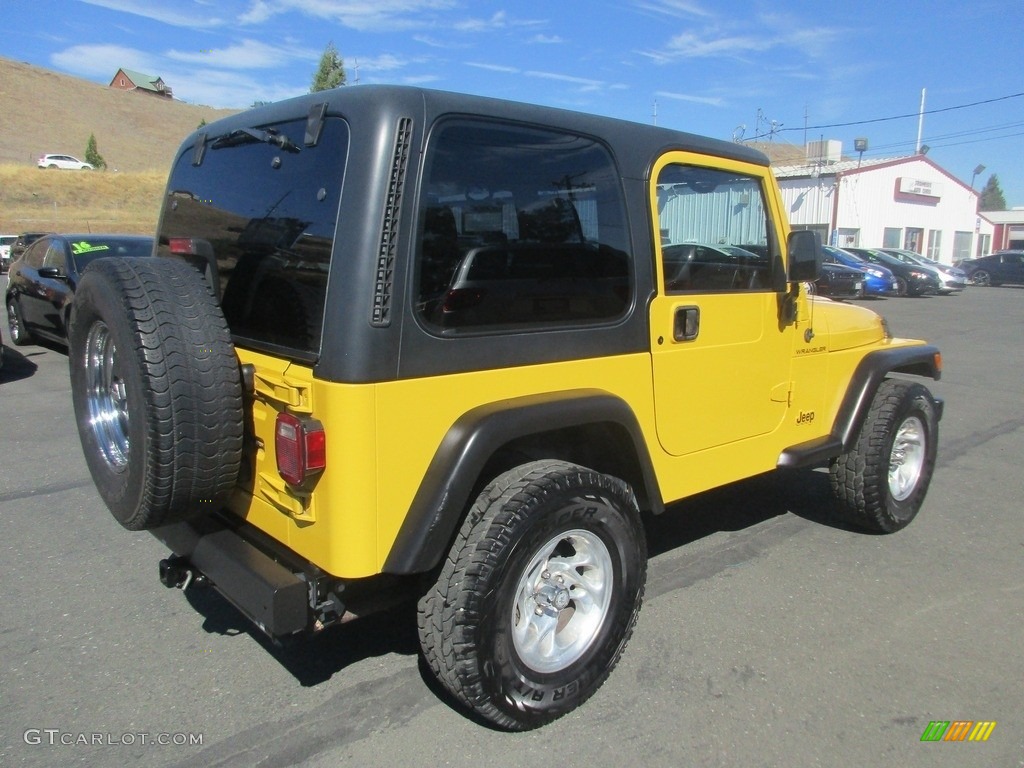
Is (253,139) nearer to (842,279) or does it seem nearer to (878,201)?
(842,279)

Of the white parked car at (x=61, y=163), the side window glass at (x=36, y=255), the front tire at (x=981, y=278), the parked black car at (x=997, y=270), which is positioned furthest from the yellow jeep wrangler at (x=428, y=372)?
the white parked car at (x=61, y=163)

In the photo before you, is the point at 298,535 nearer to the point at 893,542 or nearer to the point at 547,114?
the point at 547,114

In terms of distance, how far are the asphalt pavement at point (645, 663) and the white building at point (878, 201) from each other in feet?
99.3

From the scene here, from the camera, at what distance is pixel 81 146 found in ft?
225

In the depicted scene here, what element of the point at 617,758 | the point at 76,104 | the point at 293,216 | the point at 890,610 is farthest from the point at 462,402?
the point at 76,104

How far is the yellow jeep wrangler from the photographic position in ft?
7.59

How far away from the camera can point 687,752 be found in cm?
262

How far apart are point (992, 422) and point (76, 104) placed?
93396mm

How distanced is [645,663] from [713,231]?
187 centimetres

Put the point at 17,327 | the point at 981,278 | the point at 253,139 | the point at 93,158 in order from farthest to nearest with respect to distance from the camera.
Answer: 1. the point at 93,158
2. the point at 981,278
3. the point at 17,327
4. the point at 253,139

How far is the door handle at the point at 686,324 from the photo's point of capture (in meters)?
3.15

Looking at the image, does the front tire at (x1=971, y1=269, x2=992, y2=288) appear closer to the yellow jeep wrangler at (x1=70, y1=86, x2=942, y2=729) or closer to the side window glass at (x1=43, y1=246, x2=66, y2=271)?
the side window glass at (x1=43, y1=246, x2=66, y2=271)

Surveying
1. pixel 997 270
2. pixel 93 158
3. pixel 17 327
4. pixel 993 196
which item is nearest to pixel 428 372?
pixel 17 327

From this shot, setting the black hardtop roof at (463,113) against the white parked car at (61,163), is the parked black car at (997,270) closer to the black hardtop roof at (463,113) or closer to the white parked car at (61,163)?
the black hardtop roof at (463,113)
